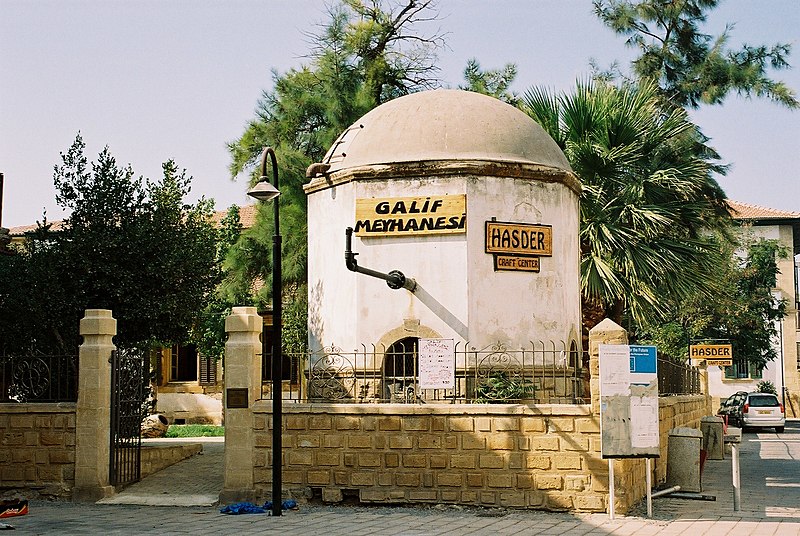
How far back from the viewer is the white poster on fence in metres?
14.5

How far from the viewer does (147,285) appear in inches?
752

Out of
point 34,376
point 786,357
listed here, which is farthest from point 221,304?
point 786,357

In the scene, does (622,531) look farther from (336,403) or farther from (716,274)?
(716,274)

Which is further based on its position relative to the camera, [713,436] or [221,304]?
[221,304]

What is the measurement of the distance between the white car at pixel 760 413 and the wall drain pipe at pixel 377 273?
24.6m

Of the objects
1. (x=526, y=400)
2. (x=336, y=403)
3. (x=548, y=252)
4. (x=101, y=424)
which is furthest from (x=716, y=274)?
(x=101, y=424)

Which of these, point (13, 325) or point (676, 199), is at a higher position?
point (676, 199)

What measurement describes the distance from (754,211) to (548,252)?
4426 centimetres

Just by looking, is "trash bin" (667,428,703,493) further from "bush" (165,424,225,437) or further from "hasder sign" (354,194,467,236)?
"bush" (165,424,225,437)

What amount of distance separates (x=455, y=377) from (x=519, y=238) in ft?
8.51

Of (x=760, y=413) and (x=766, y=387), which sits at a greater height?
(x=766, y=387)

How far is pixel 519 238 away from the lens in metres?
16.3

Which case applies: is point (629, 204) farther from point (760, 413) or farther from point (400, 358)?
point (760, 413)

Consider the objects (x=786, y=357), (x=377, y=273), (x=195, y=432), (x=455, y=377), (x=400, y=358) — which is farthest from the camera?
(x=786, y=357)
